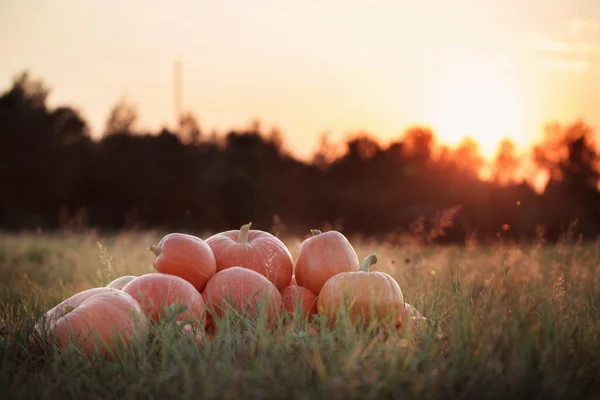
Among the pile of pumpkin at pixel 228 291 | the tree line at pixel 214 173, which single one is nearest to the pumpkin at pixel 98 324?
the pile of pumpkin at pixel 228 291

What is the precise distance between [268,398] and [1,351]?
60.8 inches

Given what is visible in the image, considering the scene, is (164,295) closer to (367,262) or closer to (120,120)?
(367,262)

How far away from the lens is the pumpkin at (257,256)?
3.33 meters

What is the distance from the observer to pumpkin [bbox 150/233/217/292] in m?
3.18

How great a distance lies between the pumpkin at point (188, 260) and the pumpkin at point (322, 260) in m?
0.54

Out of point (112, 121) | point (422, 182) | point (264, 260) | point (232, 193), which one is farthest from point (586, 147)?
point (264, 260)

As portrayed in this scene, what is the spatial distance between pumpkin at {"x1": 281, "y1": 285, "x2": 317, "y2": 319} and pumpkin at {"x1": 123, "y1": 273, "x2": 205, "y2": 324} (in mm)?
486

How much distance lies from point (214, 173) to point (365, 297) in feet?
69.3

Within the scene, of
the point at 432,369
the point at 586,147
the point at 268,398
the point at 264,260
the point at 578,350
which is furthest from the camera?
the point at 586,147

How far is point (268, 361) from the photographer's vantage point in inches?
87.2

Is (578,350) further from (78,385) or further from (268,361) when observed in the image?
(78,385)

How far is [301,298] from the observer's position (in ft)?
10.4

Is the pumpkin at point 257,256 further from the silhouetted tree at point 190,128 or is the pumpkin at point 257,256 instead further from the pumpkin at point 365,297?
the silhouetted tree at point 190,128

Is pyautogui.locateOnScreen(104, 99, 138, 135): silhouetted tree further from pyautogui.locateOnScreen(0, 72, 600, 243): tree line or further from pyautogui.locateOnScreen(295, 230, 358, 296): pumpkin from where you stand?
pyautogui.locateOnScreen(295, 230, 358, 296): pumpkin
